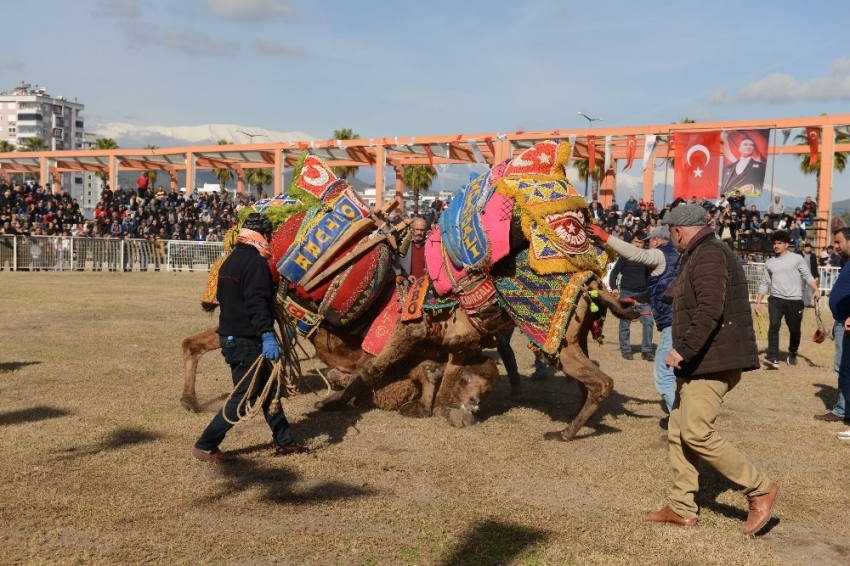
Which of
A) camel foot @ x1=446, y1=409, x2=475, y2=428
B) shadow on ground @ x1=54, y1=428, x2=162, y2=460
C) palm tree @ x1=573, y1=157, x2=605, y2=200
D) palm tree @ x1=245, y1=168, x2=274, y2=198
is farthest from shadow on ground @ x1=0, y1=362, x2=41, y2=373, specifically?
palm tree @ x1=245, y1=168, x2=274, y2=198

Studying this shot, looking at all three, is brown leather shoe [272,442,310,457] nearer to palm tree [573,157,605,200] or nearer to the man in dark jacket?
the man in dark jacket

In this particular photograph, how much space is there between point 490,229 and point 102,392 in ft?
14.3

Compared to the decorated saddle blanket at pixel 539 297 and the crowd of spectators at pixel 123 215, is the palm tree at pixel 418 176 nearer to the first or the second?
the crowd of spectators at pixel 123 215

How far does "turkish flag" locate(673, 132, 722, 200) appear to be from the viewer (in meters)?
22.2

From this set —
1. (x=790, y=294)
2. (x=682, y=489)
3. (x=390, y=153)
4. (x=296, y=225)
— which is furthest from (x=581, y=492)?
(x=390, y=153)

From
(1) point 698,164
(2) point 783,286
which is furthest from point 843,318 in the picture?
(1) point 698,164

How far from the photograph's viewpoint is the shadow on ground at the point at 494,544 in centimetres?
423

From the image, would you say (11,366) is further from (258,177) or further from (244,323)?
(258,177)

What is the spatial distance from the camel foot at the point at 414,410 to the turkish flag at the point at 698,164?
55.0ft

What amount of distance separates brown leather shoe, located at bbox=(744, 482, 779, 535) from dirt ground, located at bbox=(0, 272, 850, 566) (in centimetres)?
7

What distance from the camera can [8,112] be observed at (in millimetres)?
160375

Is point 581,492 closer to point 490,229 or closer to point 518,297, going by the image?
point 518,297

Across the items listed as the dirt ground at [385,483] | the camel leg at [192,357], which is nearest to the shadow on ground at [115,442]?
the dirt ground at [385,483]

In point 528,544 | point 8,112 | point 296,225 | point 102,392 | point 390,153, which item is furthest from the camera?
point 8,112
